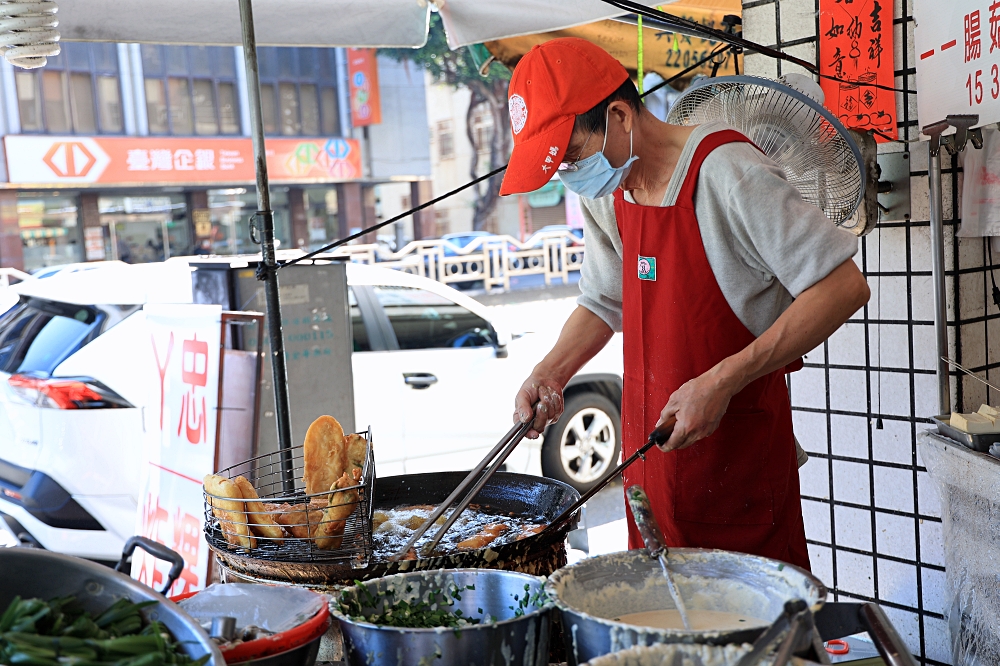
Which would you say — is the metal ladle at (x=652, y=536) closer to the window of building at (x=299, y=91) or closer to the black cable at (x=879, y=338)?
the black cable at (x=879, y=338)

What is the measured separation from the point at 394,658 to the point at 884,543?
95.7 inches

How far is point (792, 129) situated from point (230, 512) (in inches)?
72.3

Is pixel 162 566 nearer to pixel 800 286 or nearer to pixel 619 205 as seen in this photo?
pixel 619 205

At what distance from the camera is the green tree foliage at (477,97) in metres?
24.9

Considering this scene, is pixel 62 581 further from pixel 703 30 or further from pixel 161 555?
pixel 703 30

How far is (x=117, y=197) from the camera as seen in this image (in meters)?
21.2

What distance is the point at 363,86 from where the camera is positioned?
24.5m

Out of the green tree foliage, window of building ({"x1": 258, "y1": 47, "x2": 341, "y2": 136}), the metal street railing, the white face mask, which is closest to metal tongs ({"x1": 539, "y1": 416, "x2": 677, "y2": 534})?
the white face mask

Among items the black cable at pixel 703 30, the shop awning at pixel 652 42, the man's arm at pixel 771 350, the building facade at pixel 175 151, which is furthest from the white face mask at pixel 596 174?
the building facade at pixel 175 151

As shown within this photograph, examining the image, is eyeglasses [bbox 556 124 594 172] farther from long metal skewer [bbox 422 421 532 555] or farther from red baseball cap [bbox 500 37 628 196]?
long metal skewer [bbox 422 421 532 555]

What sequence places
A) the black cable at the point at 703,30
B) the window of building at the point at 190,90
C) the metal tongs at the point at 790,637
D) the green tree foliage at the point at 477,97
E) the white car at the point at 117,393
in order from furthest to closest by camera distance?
the green tree foliage at the point at 477,97, the window of building at the point at 190,90, the white car at the point at 117,393, the black cable at the point at 703,30, the metal tongs at the point at 790,637

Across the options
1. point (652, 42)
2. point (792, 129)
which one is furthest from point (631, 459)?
point (652, 42)

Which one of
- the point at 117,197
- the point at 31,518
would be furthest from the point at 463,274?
the point at 31,518

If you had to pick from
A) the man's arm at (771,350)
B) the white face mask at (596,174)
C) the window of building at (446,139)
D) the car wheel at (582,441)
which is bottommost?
the car wheel at (582,441)
